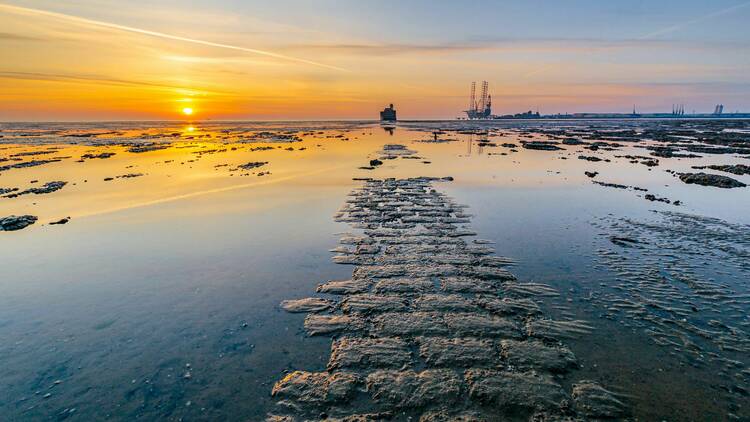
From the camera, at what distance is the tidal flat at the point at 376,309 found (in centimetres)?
654

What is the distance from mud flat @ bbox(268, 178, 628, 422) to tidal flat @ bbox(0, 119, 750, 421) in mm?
43

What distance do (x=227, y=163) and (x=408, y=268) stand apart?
1248 inches

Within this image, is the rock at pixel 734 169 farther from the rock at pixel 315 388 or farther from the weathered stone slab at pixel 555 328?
the rock at pixel 315 388

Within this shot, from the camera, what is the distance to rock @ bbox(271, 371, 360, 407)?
6.47 metres

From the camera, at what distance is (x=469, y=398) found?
6426 mm

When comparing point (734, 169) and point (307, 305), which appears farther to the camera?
point (734, 169)

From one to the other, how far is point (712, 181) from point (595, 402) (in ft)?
91.6

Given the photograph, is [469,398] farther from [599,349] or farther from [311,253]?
[311,253]

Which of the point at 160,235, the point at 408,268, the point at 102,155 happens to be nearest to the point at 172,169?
the point at 102,155

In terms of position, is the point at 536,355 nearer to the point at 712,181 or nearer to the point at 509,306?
the point at 509,306

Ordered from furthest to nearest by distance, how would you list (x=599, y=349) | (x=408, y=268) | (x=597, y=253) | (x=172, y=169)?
(x=172, y=169) < (x=597, y=253) < (x=408, y=268) < (x=599, y=349)

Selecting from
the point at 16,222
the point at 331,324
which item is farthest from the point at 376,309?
the point at 16,222

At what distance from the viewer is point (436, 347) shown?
7.83 meters

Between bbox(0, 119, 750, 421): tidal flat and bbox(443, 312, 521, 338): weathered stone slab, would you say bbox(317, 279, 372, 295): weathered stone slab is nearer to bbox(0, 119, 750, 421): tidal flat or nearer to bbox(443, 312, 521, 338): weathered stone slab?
bbox(0, 119, 750, 421): tidal flat
